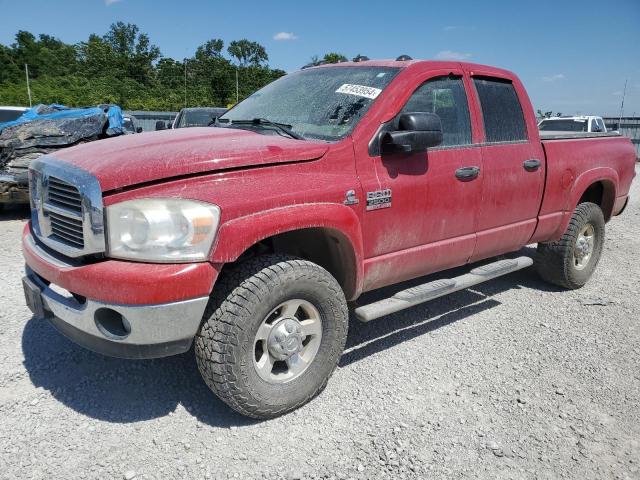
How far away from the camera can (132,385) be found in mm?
3109

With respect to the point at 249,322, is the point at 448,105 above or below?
above

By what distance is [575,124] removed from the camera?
47.0ft

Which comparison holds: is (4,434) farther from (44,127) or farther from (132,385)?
(44,127)

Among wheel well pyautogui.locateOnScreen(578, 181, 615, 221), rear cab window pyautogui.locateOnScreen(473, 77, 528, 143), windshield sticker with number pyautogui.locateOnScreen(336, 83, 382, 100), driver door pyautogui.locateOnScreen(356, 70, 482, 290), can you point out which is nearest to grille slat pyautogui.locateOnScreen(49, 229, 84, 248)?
driver door pyautogui.locateOnScreen(356, 70, 482, 290)

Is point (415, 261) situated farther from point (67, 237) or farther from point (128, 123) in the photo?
point (128, 123)

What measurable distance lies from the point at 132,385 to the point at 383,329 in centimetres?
191

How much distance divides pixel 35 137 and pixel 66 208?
5931mm

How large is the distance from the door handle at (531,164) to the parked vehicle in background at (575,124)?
11.1 meters

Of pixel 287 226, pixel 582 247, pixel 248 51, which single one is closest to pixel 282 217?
Answer: pixel 287 226

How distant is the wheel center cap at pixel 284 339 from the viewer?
2.74m

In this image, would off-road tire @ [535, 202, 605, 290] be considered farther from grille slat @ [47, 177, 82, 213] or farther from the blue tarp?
the blue tarp

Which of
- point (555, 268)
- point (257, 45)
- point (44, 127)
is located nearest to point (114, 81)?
point (44, 127)

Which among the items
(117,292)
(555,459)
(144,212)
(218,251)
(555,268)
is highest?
(144,212)

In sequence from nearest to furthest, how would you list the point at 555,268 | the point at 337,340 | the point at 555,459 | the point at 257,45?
the point at 555,459 → the point at 337,340 → the point at 555,268 → the point at 257,45
